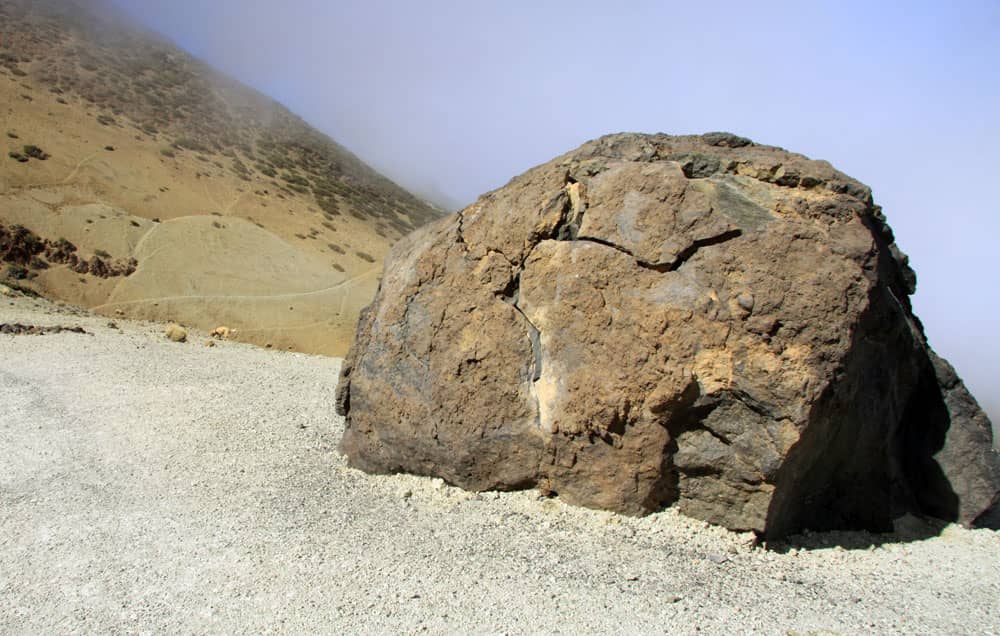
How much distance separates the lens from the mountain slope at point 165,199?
16.1 meters

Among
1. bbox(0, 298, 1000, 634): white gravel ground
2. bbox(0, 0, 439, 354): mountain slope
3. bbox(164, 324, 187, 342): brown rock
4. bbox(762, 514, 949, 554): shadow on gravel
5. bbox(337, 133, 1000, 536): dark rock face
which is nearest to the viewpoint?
bbox(0, 298, 1000, 634): white gravel ground

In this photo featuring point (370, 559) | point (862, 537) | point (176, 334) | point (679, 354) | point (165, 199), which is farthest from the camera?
point (165, 199)

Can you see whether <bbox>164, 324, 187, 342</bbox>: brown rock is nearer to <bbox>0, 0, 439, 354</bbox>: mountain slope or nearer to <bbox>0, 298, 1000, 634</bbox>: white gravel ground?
<bbox>0, 0, 439, 354</bbox>: mountain slope

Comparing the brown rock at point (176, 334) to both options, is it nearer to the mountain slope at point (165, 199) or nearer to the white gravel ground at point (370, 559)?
the mountain slope at point (165, 199)

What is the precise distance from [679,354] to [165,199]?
60.9 ft

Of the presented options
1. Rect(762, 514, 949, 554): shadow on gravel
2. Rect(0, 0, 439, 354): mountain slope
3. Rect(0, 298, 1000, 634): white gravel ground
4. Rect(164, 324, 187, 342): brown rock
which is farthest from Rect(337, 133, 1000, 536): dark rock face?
Rect(0, 0, 439, 354): mountain slope

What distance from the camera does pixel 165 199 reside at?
1972 cm

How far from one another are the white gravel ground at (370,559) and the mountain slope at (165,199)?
1064 cm

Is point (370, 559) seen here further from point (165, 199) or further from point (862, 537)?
point (165, 199)

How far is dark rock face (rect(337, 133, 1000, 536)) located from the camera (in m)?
4.48

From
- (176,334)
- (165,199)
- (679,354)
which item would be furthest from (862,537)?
(165,199)

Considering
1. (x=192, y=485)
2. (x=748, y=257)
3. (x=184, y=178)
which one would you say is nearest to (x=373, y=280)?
(x=184, y=178)

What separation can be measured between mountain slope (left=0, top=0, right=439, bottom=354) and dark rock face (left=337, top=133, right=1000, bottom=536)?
11945 mm

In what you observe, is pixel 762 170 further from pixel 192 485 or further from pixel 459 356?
pixel 192 485
